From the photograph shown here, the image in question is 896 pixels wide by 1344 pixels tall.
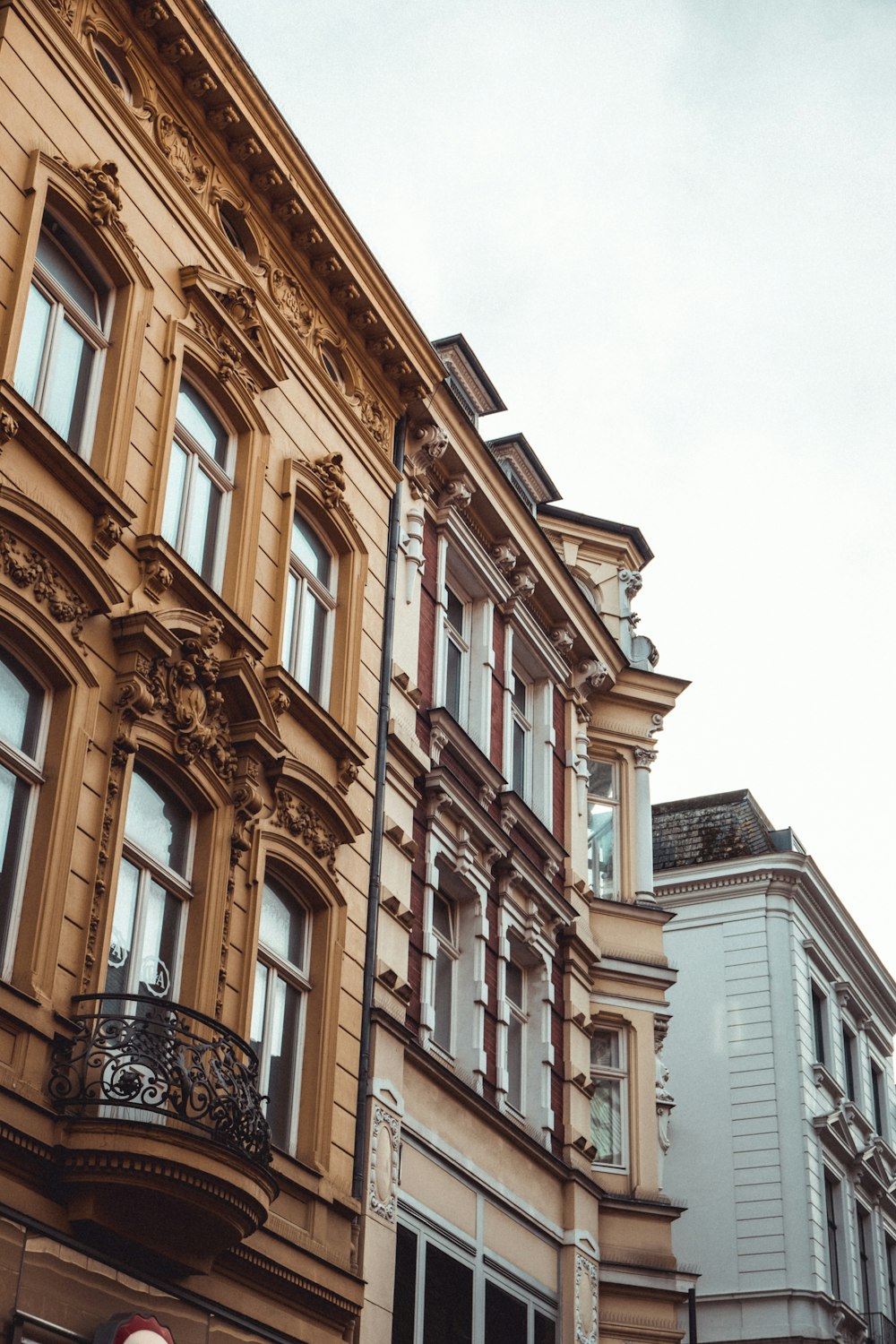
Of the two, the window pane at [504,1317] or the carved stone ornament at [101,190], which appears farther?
the window pane at [504,1317]

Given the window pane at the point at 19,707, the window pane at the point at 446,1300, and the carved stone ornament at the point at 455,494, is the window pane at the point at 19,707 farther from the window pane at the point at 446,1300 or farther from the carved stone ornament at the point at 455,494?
the carved stone ornament at the point at 455,494

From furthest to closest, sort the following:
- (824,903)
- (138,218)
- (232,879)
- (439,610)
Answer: (824,903) → (439,610) → (138,218) → (232,879)

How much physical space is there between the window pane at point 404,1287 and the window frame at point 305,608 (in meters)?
5.54

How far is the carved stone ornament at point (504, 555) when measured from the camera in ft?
78.2

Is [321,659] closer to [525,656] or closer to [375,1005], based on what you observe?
[375,1005]

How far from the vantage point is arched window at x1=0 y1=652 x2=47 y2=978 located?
40.9 ft

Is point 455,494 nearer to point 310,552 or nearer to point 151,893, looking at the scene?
point 310,552

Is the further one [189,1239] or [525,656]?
[525,656]

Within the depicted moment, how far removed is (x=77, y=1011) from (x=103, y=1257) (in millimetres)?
1748

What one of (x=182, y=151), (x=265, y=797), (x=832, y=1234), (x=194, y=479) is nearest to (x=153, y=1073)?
(x=265, y=797)

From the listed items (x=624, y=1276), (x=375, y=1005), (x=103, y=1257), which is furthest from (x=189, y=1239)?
(x=624, y=1276)

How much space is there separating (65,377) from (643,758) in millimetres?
14773

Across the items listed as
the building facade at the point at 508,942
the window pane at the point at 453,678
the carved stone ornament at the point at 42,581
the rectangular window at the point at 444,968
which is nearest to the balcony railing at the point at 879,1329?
the building facade at the point at 508,942

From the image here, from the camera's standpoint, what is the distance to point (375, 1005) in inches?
693
